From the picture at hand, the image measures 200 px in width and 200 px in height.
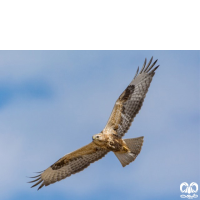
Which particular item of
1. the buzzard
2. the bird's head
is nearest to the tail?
the buzzard

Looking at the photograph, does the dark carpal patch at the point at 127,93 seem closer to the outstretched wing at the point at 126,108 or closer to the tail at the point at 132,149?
the outstretched wing at the point at 126,108

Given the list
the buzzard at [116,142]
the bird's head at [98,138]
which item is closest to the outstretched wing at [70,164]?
the buzzard at [116,142]

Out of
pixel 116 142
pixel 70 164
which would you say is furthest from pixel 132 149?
pixel 70 164

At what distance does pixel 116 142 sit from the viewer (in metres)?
11.3

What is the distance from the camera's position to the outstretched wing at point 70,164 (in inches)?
472

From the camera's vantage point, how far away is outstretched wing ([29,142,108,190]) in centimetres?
1198

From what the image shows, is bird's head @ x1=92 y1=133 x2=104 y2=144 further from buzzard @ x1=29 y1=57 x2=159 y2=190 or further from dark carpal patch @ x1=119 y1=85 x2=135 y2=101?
dark carpal patch @ x1=119 y1=85 x2=135 y2=101

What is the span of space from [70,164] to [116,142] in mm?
1784

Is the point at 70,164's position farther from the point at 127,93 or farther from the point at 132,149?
the point at 127,93
